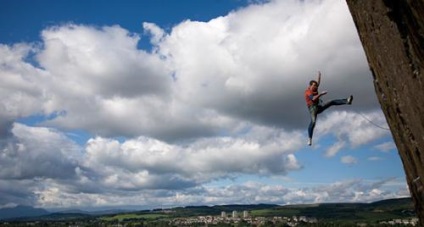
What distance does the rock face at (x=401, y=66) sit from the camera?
7441 millimetres

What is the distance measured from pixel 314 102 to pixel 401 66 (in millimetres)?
10209

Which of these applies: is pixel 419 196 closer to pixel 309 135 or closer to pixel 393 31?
pixel 393 31

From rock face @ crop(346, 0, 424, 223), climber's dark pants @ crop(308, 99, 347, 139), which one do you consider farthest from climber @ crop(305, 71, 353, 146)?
rock face @ crop(346, 0, 424, 223)

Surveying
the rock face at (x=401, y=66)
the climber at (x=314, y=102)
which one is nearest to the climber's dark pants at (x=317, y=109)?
the climber at (x=314, y=102)

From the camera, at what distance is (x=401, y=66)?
767 cm

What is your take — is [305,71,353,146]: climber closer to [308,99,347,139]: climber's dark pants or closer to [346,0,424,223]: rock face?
[308,99,347,139]: climber's dark pants

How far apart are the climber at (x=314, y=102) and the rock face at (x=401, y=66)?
8543mm

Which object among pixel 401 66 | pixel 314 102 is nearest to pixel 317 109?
pixel 314 102

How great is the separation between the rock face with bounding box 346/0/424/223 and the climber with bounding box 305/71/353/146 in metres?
8.54

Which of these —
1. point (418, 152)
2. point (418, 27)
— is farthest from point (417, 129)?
point (418, 27)

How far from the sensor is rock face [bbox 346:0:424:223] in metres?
7.44

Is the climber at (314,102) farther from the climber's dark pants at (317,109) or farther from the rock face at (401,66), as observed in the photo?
the rock face at (401,66)

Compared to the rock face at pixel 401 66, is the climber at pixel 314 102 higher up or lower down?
higher up

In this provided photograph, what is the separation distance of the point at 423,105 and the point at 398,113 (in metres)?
0.99
